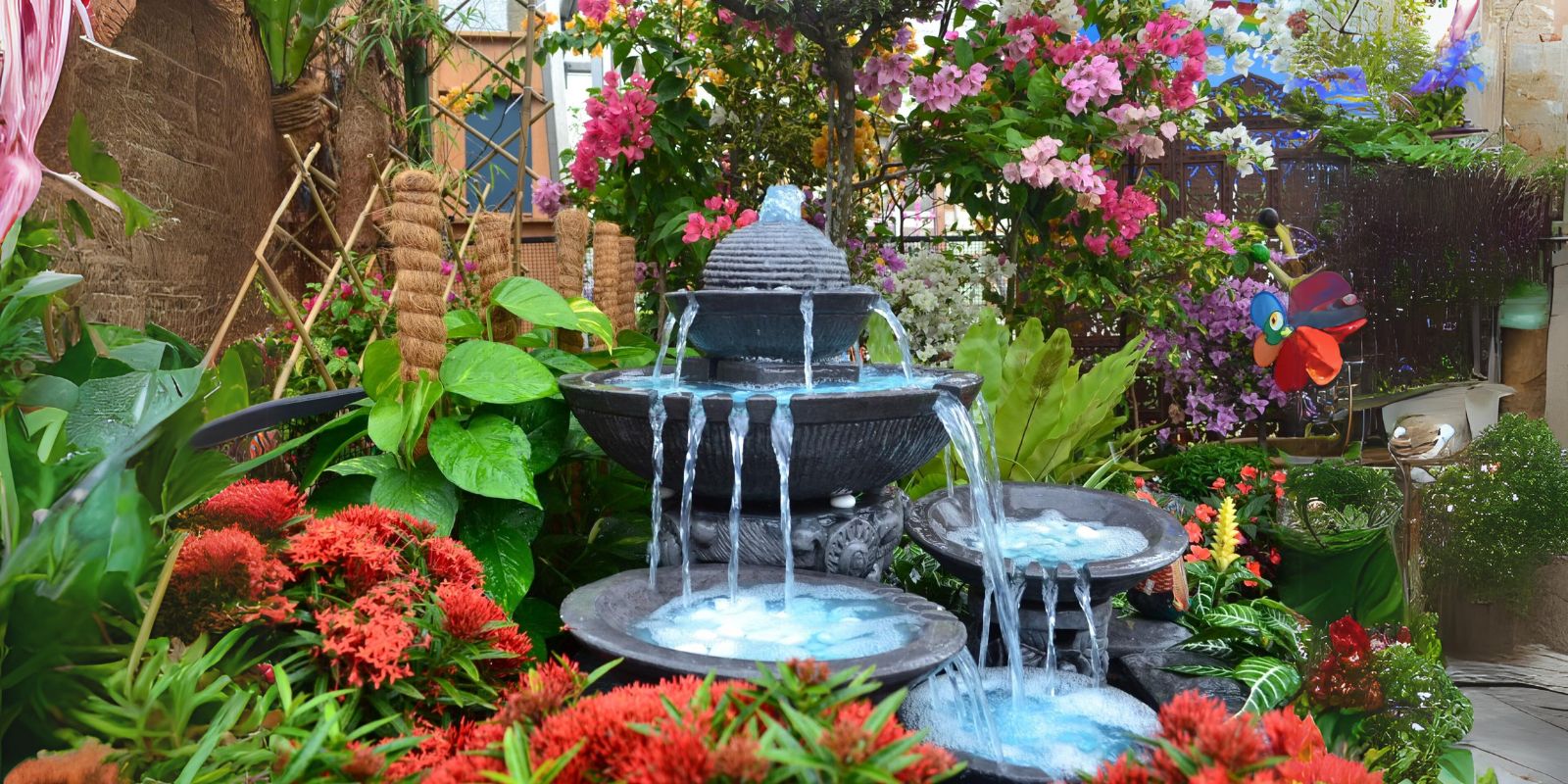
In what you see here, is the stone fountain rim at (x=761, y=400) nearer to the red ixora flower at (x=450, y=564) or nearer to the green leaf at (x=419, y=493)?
the green leaf at (x=419, y=493)

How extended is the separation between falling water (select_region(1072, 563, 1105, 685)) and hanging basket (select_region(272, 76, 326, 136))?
322 centimetres

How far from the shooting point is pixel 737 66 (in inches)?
153

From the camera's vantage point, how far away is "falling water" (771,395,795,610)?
75.3 inches

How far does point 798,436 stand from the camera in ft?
6.43

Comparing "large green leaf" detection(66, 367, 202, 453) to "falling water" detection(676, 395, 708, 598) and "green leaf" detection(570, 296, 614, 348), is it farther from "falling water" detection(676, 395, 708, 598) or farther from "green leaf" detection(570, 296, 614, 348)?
"green leaf" detection(570, 296, 614, 348)

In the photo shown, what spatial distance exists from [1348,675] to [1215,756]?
4.79 ft

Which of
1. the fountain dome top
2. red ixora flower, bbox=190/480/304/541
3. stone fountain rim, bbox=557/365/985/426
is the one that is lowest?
red ixora flower, bbox=190/480/304/541

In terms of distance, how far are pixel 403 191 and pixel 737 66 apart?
6.58ft

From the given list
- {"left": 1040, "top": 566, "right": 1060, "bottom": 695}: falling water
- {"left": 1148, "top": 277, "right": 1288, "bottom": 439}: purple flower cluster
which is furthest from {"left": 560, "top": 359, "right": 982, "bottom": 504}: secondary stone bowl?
{"left": 1148, "top": 277, "right": 1288, "bottom": 439}: purple flower cluster

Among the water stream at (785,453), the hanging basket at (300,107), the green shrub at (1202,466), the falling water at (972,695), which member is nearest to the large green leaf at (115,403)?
the water stream at (785,453)

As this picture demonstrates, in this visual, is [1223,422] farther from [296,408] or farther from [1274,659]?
[296,408]

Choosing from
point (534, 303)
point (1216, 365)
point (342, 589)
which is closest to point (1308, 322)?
point (1216, 365)

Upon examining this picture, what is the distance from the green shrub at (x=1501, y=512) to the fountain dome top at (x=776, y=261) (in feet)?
10.3

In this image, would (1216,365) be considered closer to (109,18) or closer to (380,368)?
(380,368)
